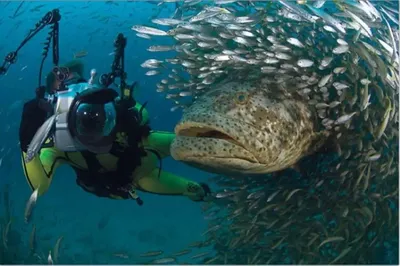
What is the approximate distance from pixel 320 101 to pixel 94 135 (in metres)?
2.78

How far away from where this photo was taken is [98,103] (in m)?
4.62

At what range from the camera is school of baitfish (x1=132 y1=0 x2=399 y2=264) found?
181 inches

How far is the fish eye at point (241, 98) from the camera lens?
4676 mm

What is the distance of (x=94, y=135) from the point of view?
469 centimetres

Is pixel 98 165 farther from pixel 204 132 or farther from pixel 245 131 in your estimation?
pixel 245 131

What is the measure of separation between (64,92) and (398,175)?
159 inches

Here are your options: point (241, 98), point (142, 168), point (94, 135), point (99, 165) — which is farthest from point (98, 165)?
point (241, 98)

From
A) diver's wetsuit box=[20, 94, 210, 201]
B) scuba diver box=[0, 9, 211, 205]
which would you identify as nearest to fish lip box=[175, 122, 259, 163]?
scuba diver box=[0, 9, 211, 205]

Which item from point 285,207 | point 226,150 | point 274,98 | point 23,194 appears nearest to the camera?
point 226,150

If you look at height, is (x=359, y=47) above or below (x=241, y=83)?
above

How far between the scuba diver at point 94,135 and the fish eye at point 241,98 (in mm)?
1400

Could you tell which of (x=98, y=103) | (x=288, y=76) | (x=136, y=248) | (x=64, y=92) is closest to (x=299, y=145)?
(x=288, y=76)

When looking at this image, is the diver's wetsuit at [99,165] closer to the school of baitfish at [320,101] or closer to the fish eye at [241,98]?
the school of baitfish at [320,101]

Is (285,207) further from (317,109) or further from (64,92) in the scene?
(64,92)
